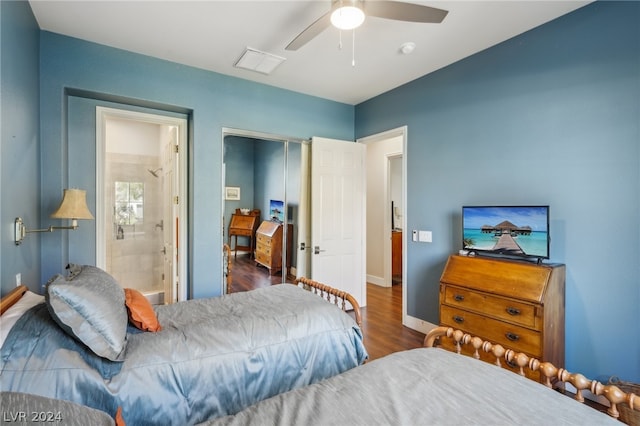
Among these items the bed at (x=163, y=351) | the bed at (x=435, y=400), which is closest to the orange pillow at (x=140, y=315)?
the bed at (x=163, y=351)

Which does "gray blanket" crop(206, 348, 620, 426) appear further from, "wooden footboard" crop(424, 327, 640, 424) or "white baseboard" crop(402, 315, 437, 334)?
"white baseboard" crop(402, 315, 437, 334)

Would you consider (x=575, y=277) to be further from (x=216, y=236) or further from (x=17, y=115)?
(x=17, y=115)

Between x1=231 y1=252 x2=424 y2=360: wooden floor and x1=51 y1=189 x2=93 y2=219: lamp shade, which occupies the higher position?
x1=51 y1=189 x2=93 y2=219: lamp shade

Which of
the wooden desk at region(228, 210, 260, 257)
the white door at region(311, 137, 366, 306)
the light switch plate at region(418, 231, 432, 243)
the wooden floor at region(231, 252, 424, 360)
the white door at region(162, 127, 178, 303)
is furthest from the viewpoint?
the white door at region(311, 137, 366, 306)

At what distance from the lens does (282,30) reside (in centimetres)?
253

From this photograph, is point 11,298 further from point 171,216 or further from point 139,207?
point 139,207

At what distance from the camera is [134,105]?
3088 millimetres

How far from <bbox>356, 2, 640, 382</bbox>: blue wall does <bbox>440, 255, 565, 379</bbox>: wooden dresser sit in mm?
223

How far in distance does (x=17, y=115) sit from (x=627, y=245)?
4053 millimetres

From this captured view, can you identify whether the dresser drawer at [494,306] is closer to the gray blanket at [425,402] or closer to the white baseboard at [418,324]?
the white baseboard at [418,324]

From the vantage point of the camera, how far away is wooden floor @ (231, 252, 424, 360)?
310cm

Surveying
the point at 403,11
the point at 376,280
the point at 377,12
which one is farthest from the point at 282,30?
the point at 376,280

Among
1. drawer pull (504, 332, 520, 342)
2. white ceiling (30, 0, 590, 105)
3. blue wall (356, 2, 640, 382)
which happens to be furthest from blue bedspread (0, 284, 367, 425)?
white ceiling (30, 0, 590, 105)

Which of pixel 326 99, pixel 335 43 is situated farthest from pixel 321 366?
pixel 326 99
